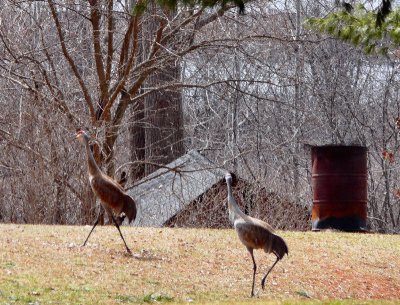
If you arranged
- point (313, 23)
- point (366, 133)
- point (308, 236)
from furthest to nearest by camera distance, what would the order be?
point (366, 133), point (313, 23), point (308, 236)

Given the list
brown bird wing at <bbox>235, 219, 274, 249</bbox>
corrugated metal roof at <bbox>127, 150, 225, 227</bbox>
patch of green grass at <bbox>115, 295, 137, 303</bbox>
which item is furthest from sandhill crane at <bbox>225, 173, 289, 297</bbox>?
corrugated metal roof at <bbox>127, 150, 225, 227</bbox>

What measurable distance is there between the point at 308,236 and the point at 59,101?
6273 mm

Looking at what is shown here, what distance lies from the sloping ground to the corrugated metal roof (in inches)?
198

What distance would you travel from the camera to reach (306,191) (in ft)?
96.4

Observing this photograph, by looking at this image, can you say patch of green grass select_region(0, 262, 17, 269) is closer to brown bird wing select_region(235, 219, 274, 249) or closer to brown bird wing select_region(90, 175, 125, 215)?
brown bird wing select_region(90, 175, 125, 215)

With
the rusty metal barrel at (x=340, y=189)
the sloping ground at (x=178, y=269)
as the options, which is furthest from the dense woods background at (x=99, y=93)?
the sloping ground at (x=178, y=269)

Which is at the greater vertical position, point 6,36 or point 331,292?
point 6,36

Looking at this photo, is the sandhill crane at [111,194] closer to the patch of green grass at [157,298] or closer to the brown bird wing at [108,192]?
the brown bird wing at [108,192]

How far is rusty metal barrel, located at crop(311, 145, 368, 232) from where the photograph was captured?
20.4 m

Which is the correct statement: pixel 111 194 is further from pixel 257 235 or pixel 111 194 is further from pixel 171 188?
pixel 171 188

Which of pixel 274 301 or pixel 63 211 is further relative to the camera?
pixel 63 211

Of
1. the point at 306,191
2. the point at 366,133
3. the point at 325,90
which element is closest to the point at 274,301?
the point at 306,191

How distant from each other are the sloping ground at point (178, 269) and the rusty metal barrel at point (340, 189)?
12.1 feet

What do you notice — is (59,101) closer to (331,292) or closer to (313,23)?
(313,23)
